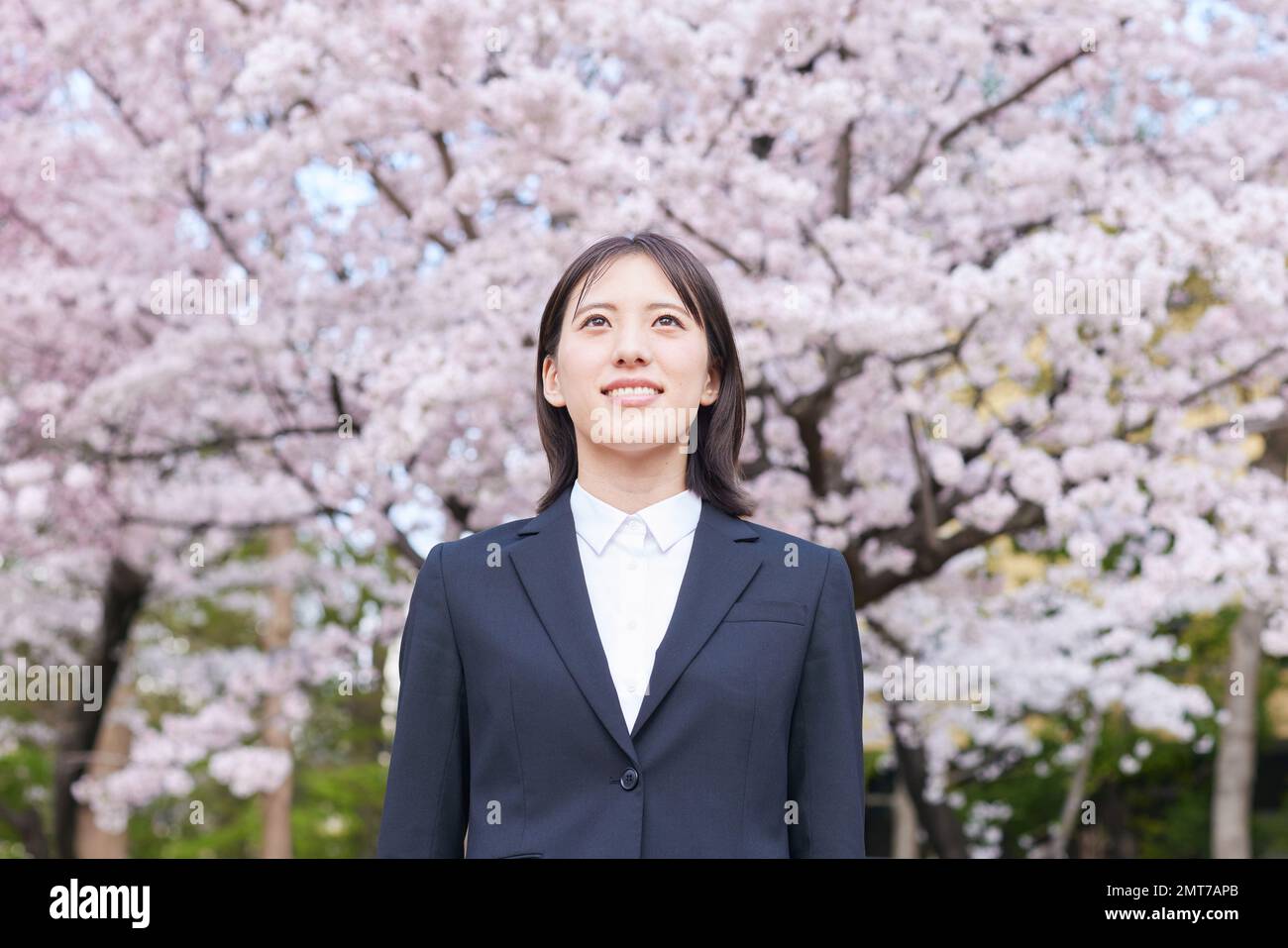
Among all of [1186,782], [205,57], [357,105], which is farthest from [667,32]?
[1186,782]

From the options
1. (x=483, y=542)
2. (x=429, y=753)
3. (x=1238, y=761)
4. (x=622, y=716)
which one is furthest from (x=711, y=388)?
(x=1238, y=761)

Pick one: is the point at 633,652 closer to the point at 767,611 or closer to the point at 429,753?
the point at 767,611

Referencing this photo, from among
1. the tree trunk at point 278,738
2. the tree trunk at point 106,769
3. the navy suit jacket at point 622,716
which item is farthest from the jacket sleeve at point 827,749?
the tree trunk at point 278,738

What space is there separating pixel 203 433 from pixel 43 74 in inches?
110

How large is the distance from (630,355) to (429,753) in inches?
28.9

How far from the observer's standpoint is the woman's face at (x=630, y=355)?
7.47 feet

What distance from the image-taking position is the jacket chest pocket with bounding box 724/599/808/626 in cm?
222

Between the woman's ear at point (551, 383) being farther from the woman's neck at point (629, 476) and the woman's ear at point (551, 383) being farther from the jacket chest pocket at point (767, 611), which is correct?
the jacket chest pocket at point (767, 611)

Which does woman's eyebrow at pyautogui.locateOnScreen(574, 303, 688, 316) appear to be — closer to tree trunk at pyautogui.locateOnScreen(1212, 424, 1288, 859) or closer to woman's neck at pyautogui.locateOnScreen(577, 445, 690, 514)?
woman's neck at pyautogui.locateOnScreen(577, 445, 690, 514)

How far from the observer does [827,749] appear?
221cm

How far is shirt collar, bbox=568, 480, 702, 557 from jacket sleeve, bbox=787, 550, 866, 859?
0.88 feet

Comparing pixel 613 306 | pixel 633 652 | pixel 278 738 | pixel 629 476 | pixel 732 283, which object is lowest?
pixel 278 738

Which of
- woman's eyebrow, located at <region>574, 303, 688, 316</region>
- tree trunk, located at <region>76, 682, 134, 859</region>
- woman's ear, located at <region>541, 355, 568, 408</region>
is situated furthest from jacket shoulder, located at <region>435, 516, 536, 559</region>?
tree trunk, located at <region>76, 682, 134, 859</region>
